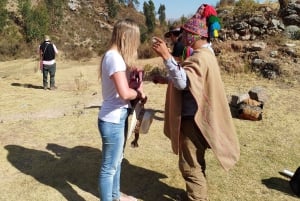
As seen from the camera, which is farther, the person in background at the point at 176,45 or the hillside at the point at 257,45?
the hillside at the point at 257,45

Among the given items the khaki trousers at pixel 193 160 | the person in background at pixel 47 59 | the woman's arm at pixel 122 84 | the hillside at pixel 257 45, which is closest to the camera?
the woman's arm at pixel 122 84

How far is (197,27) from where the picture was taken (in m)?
3.34

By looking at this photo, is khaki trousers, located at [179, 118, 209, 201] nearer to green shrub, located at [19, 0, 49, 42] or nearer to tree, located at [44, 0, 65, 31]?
green shrub, located at [19, 0, 49, 42]

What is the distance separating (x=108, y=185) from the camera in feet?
11.8

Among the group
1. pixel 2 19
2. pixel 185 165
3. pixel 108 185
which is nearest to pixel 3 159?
pixel 108 185

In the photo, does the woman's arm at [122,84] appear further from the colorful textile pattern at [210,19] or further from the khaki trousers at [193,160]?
the colorful textile pattern at [210,19]

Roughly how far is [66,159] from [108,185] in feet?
6.38

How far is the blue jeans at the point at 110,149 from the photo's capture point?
3.39 meters

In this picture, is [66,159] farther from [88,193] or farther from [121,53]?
[121,53]

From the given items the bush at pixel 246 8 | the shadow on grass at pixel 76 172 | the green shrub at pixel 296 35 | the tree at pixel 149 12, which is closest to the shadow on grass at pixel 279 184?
the shadow on grass at pixel 76 172

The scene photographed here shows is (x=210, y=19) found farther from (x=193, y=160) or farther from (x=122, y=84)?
(x=193, y=160)

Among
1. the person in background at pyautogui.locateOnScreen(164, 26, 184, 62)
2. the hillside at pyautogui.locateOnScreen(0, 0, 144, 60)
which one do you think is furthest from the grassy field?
the hillside at pyautogui.locateOnScreen(0, 0, 144, 60)

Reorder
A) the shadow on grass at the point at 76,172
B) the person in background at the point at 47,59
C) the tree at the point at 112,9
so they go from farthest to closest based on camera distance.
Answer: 1. the tree at the point at 112,9
2. the person in background at the point at 47,59
3. the shadow on grass at the point at 76,172

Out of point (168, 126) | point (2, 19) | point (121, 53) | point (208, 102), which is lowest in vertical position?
point (168, 126)
